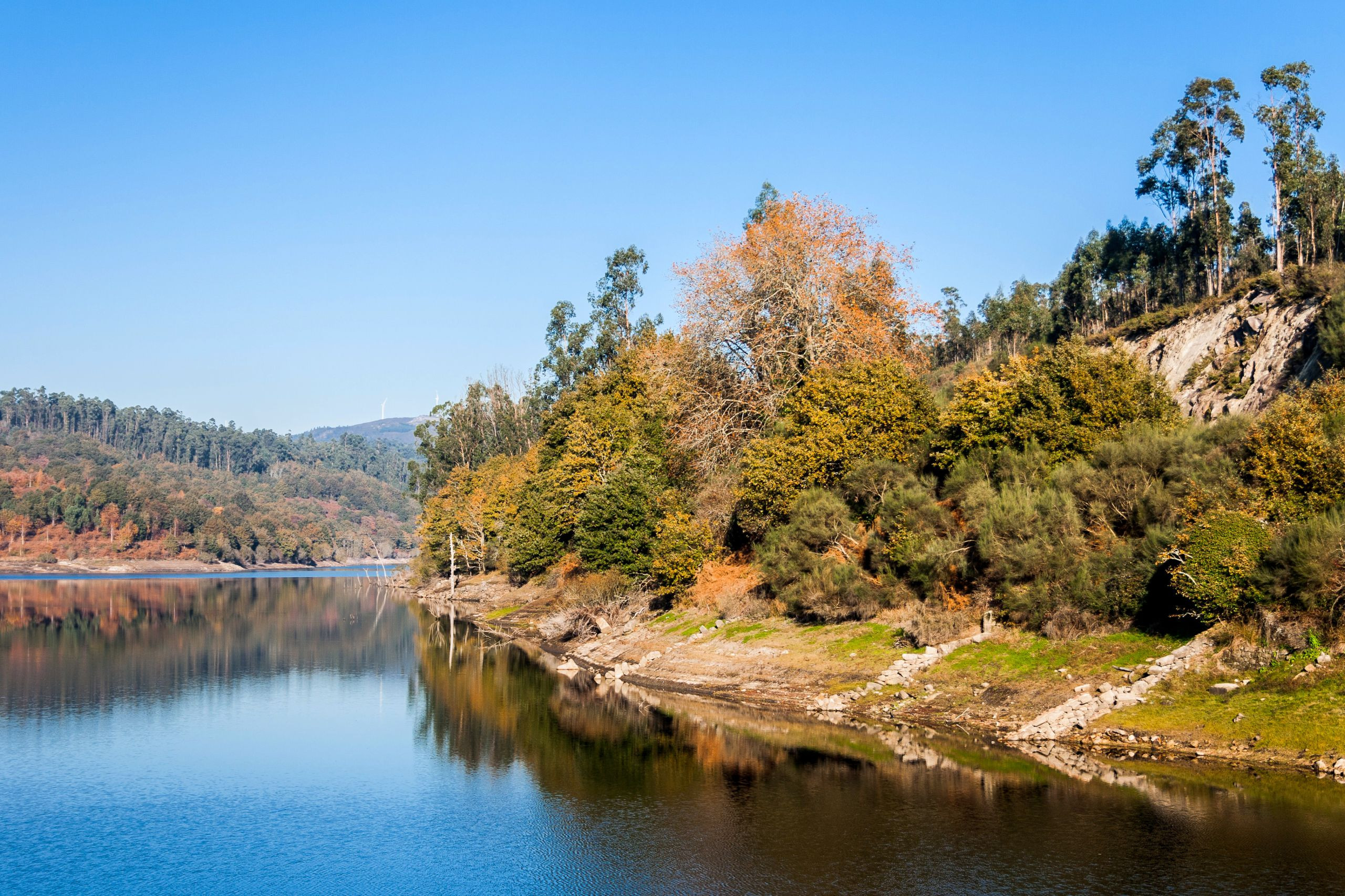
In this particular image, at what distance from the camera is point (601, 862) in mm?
24594

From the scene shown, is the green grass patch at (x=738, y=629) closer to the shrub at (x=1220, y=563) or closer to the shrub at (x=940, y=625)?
the shrub at (x=940, y=625)

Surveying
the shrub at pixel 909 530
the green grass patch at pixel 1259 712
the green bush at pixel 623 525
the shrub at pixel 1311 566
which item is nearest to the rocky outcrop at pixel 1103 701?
the green grass patch at pixel 1259 712

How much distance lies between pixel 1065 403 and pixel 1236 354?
878 inches

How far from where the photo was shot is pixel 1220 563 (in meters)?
34.2

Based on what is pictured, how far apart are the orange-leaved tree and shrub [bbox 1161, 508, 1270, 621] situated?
93.5 ft

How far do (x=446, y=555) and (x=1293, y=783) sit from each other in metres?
110

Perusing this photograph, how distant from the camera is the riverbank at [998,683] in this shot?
3006cm

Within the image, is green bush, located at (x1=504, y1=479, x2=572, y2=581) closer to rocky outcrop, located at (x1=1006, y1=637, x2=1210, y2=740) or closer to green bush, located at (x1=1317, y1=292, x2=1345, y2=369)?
rocky outcrop, located at (x1=1006, y1=637, x2=1210, y2=740)

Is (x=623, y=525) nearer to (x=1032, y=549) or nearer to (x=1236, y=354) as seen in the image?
(x=1032, y=549)

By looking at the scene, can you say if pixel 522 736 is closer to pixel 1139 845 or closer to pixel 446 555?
pixel 1139 845

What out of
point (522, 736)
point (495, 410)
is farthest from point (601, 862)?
point (495, 410)

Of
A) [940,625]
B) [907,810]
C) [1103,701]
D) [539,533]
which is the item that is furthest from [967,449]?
[539,533]

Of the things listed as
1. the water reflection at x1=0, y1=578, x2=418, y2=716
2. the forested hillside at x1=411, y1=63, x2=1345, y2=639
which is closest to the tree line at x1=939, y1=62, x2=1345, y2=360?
the forested hillside at x1=411, y1=63, x2=1345, y2=639

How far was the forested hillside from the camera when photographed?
1459 inches
